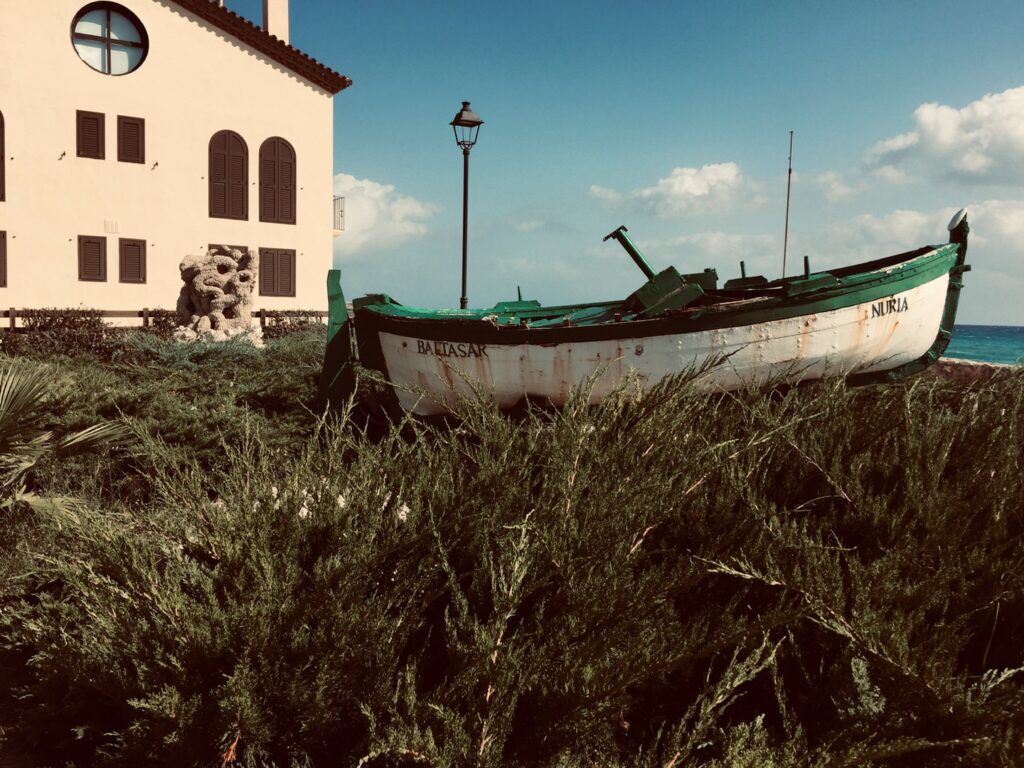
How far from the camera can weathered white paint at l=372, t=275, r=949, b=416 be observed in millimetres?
7414

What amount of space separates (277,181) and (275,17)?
509 cm

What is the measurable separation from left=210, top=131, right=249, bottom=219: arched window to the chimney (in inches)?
149

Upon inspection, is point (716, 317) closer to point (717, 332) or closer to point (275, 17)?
point (717, 332)

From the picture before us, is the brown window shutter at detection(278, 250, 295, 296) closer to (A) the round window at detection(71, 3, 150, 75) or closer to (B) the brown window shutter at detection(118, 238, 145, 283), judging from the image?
(B) the brown window shutter at detection(118, 238, 145, 283)

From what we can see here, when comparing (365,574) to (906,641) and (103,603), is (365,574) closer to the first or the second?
(103,603)

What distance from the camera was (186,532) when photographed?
3.21 meters

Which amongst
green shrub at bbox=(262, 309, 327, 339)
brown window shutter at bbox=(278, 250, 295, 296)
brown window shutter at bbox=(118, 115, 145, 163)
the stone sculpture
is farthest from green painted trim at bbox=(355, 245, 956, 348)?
brown window shutter at bbox=(118, 115, 145, 163)

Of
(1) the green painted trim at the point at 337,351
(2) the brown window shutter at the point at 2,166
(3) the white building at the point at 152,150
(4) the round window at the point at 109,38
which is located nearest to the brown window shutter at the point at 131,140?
(3) the white building at the point at 152,150

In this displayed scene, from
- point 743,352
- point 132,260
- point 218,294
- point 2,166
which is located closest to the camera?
point 743,352

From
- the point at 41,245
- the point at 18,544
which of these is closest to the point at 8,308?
the point at 41,245

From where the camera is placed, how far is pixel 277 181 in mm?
22656

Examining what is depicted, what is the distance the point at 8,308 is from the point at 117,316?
8.00 ft

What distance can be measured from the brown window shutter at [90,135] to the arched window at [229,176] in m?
2.72

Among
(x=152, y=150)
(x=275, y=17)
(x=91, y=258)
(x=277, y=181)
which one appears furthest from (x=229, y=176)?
(x=275, y=17)
